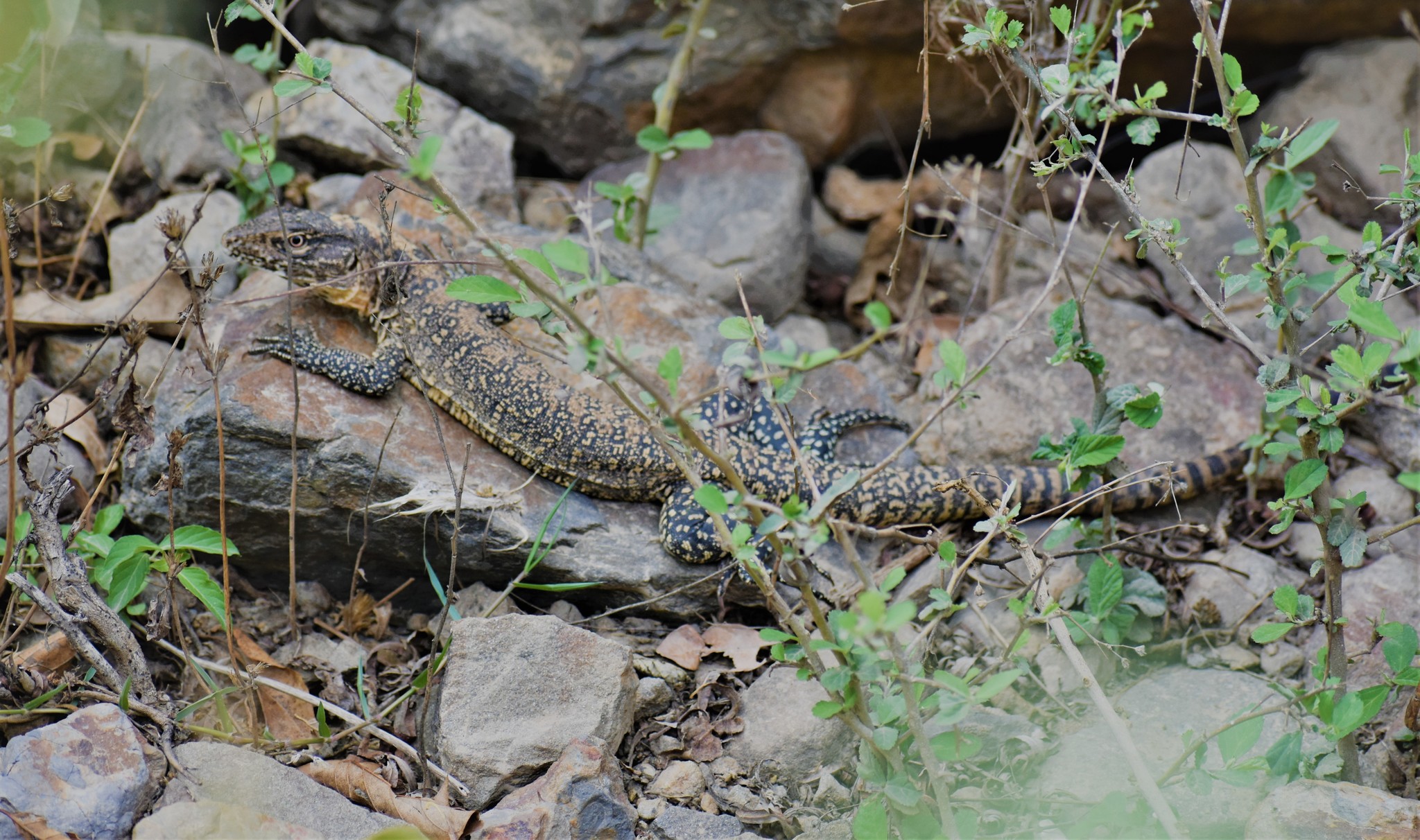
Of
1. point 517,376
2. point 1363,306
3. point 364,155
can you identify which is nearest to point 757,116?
point 364,155

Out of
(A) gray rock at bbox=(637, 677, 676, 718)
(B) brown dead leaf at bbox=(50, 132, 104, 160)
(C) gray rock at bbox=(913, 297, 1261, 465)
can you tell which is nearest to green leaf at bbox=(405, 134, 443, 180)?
→ (A) gray rock at bbox=(637, 677, 676, 718)

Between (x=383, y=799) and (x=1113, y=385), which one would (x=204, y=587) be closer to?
(x=383, y=799)

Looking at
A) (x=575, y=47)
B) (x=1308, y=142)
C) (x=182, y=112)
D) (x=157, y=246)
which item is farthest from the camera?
(x=575, y=47)

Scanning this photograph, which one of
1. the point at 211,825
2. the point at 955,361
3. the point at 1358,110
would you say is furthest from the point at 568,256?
the point at 1358,110

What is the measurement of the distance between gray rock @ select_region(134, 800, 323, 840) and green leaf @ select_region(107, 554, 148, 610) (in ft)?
3.85

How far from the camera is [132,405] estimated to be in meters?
4.39

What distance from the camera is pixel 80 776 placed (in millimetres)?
3863

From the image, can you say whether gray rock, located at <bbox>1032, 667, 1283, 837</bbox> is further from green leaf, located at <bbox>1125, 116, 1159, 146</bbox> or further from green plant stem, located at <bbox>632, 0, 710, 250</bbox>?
green plant stem, located at <bbox>632, 0, 710, 250</bbox>

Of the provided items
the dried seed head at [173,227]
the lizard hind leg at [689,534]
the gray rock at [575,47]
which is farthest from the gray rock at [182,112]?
the lizard hind leg at [689,534]

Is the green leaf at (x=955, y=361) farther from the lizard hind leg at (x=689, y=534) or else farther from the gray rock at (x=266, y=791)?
the gray rock at (x=266, y=791)

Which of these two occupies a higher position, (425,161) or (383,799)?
(425,161)

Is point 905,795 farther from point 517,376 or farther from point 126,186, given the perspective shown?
point 126,186

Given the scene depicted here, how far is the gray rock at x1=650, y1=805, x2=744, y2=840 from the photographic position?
431 centimetres

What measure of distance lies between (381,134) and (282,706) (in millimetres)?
4291
